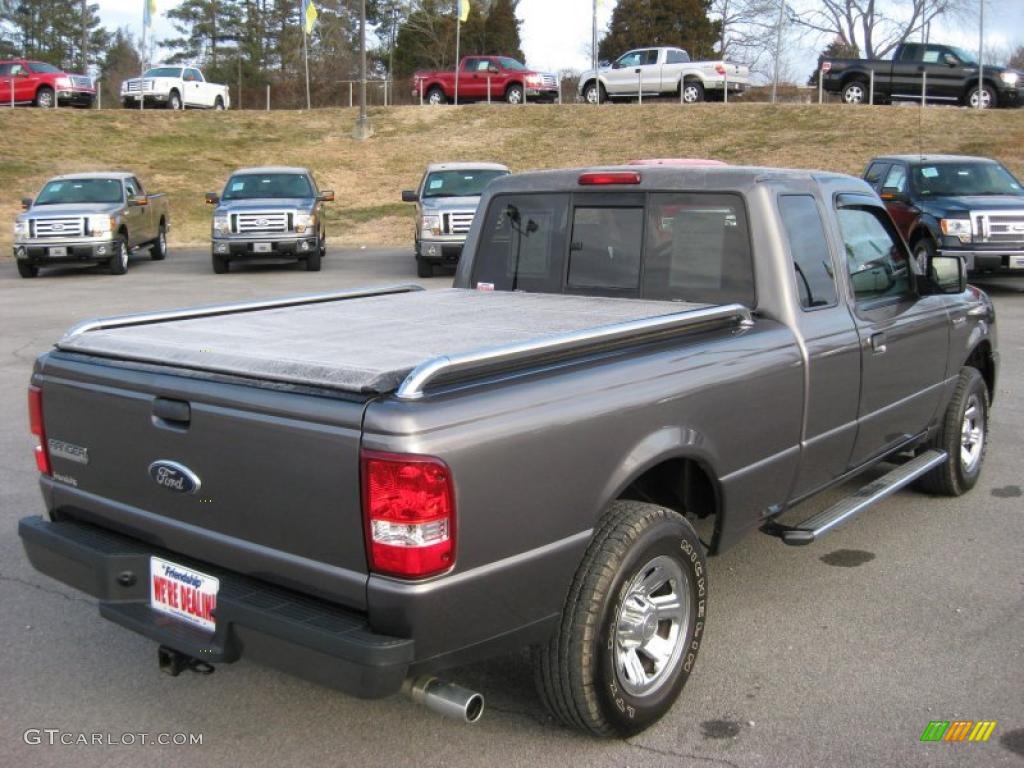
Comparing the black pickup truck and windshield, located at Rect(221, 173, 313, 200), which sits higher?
the black pickup truck

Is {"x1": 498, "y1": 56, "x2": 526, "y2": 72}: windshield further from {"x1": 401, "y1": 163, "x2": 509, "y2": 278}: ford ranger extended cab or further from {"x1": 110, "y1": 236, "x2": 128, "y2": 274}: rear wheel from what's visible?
{"x1": 110, "y1": 236, "x2": 128, "y2": 274}: rear wheel

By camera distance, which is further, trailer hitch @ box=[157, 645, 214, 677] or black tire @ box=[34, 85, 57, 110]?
black tire @ box=[34, 85, 57, 110]

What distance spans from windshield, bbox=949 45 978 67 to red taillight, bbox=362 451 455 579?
112 feet

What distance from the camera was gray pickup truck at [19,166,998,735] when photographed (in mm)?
2779

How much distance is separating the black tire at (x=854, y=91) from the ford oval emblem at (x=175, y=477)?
1374 inches

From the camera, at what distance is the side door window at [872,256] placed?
4.78 meters

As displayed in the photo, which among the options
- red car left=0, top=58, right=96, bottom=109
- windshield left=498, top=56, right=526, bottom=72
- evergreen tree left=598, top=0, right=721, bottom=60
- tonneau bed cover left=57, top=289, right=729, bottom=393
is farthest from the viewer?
evergreen tree left=598, top=0, right=721, bottom=60

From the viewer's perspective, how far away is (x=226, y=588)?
120 inches

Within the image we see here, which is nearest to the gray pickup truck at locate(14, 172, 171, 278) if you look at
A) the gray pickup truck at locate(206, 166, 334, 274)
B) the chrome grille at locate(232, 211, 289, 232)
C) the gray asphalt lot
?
the gray pickup truck at locate(206, 166, 334, 274)

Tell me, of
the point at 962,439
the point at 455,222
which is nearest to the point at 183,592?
the point at 962,439

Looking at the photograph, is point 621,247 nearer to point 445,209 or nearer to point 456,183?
point 445,209

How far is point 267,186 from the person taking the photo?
19734 mm

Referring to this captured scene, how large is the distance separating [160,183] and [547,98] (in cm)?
1528

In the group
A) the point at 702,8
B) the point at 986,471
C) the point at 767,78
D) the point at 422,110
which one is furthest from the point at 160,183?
the point at 767,78
